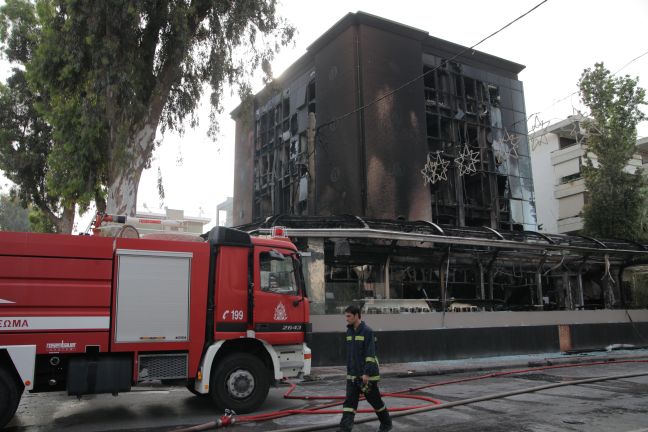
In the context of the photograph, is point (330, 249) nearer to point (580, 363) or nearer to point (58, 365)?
point (580, 363)

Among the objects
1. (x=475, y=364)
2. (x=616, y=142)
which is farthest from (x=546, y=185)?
(x=475, y=364)

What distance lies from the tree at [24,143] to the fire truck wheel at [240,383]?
14289 millimetres

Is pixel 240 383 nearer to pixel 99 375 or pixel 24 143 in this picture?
pixel 99 375

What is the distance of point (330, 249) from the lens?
1667 centimetres

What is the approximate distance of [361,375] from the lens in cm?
624

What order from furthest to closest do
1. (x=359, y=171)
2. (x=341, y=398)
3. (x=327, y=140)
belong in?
(x=327, y=140)
(x=359, y=171)
(x=341, y=398)

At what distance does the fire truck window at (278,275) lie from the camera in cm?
874

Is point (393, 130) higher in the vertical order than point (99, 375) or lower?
higher

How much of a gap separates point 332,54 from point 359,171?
6687mm

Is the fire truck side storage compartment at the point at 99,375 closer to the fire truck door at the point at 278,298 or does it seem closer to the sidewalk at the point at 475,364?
the fire truck door at the point at 278,298

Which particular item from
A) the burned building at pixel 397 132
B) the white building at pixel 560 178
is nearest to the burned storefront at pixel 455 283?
the burned building at pixel 397 132

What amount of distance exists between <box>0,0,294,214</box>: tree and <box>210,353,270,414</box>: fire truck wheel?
7.30 meters

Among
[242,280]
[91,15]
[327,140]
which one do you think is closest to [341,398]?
[242,280]

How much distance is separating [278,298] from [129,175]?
7400 millimetres
